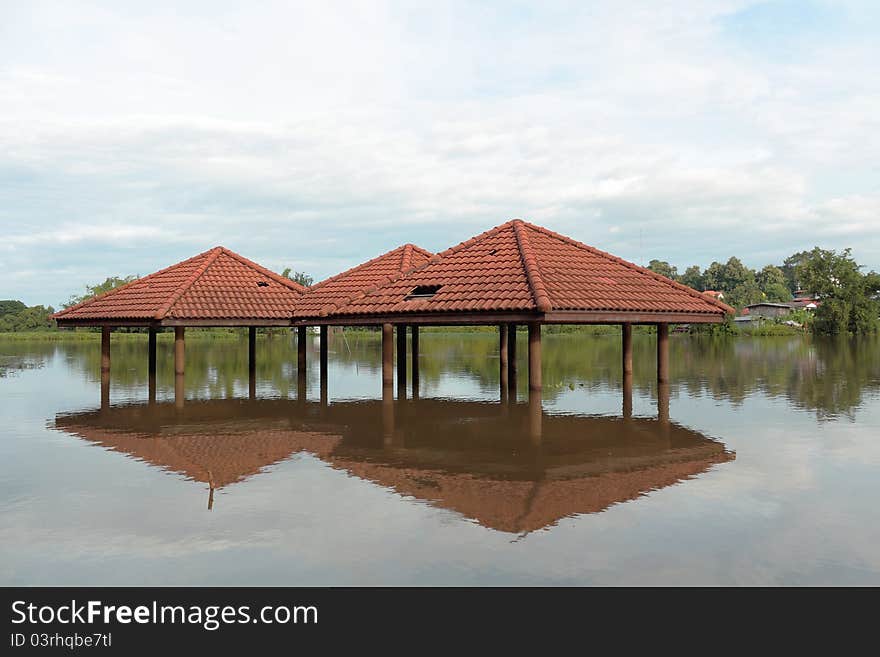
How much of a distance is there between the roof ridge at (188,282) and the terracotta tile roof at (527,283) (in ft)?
16.1

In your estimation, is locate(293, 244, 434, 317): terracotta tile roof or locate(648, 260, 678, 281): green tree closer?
locate(293, 244, 434, 317): terracotta tile roof

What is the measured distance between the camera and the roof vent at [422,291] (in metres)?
18.8

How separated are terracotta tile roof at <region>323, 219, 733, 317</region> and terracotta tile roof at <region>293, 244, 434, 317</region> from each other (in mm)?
3389

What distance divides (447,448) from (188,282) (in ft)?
40.5

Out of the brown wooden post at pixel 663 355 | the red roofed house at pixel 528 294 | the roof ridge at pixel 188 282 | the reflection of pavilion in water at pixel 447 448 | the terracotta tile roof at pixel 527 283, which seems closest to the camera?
the reflection of pavilion in water at pixel 447 448

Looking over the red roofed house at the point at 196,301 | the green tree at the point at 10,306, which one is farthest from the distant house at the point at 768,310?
the green tree at the point at 10,306

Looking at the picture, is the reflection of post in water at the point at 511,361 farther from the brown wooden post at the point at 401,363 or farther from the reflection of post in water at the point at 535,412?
the reflection of post in water at the point at 535,412

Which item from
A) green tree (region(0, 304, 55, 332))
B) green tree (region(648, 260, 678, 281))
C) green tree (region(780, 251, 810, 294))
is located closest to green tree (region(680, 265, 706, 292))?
green tree (region(648, 260, 678, 281))

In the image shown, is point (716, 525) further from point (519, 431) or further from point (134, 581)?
point (519, 431)

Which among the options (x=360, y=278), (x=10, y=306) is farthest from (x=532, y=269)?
(x=10, y=306)

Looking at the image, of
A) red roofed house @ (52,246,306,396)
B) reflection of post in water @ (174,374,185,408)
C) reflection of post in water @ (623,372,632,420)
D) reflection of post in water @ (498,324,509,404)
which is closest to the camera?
reflection of post in water @ (623,372,632,420)

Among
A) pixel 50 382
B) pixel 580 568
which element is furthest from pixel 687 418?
pixel 50 382

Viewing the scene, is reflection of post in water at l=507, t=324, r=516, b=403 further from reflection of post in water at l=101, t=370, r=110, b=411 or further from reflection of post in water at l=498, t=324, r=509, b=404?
reflection of post in water at l=101, t=370, r=110, b=411

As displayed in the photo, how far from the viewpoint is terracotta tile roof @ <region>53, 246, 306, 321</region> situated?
22172mm
